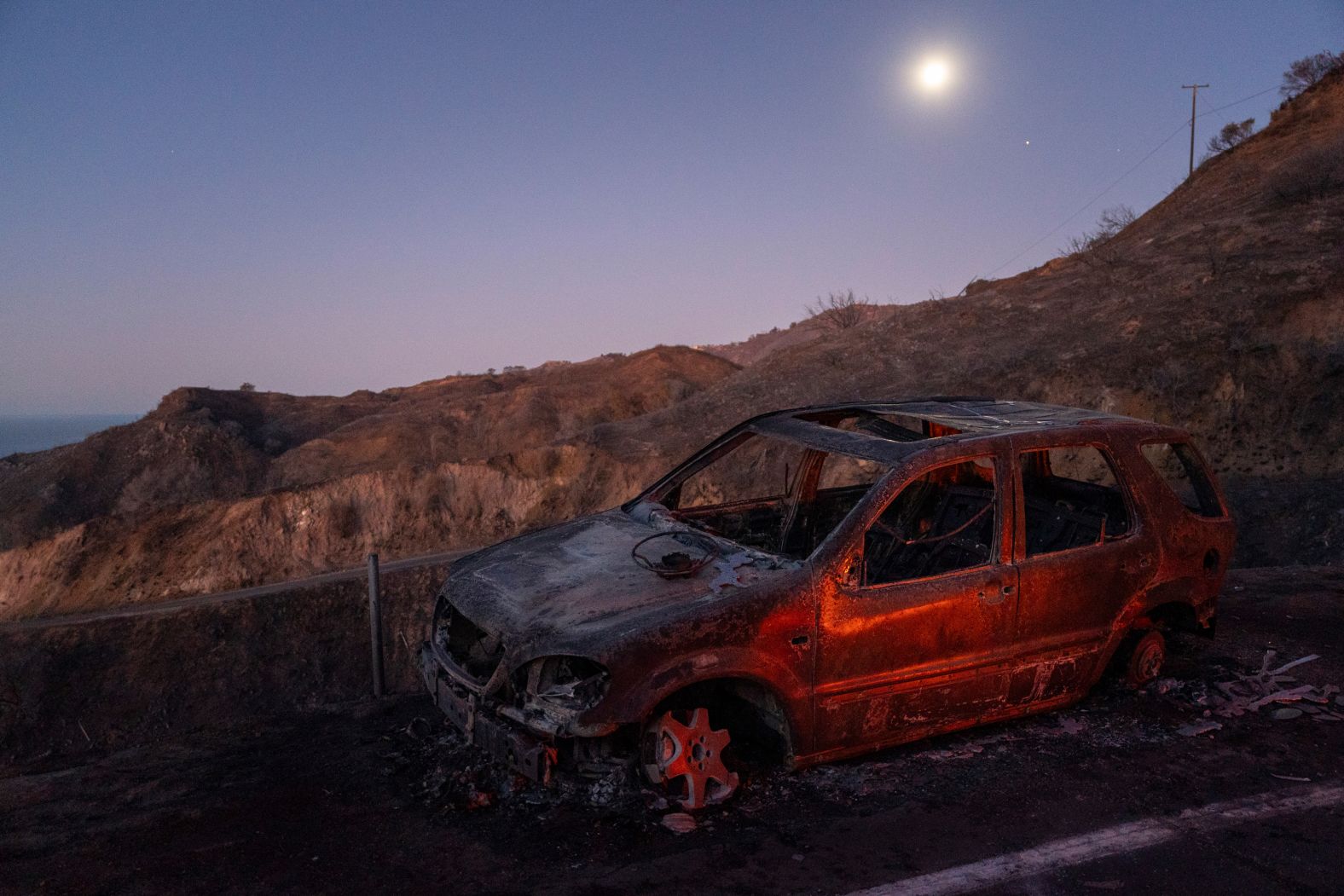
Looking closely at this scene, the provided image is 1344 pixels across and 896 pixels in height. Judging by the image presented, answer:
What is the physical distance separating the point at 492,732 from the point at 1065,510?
3.55 m

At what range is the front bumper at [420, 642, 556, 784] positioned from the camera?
11.9 ft

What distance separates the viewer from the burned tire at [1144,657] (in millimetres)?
4941

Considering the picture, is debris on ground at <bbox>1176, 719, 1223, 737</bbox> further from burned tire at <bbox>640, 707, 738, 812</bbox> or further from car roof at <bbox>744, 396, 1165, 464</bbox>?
burned tire at <bbox>640, 707, 738, 812</bbox>

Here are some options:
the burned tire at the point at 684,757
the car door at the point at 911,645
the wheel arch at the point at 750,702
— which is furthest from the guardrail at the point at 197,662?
the car door at the point at 911,645

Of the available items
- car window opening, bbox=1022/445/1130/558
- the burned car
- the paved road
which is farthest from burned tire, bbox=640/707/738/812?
A: the paved road

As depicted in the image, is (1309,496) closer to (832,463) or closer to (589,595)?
(832,463)

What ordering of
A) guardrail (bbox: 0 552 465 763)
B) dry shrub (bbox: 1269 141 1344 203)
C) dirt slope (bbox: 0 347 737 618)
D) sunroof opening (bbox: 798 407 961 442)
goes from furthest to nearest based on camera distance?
1. dry shrub (bbox: 1269 141 1344 203)
2. dirt slope (bbox: 0 347 737 618)
3. guardrail (bbox: 0 552 465 763)
4. sunroof opening (bbox: 798 407 961 442)

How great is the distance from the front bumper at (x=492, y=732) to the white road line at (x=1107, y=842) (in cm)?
132

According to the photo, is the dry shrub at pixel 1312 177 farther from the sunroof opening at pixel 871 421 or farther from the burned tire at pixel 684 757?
the burned tire at pixel 684 757

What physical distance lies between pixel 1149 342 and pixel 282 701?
14.4m

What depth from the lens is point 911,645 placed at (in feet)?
13.3

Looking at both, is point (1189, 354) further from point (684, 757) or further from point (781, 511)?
point (684, 757)

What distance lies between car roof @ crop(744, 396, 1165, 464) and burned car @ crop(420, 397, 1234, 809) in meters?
0.02

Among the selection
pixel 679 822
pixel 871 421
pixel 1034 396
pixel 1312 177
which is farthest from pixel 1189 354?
pixel 679 822
